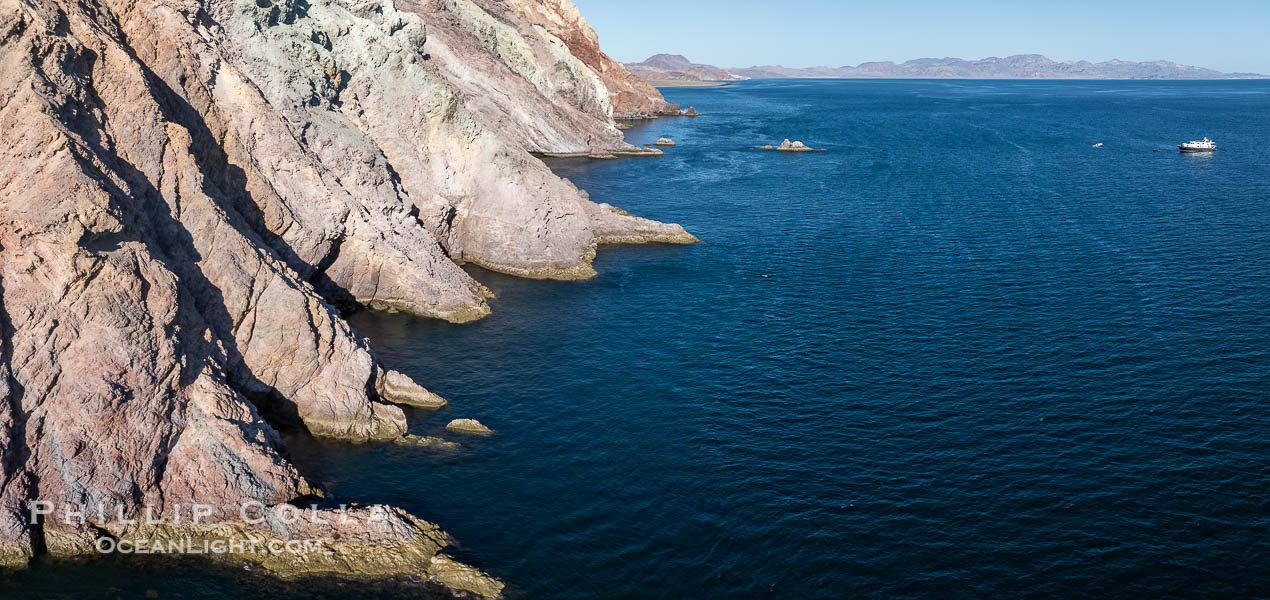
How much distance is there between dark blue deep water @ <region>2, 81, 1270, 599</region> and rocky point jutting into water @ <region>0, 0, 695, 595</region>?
9.98 ft

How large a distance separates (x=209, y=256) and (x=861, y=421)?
3590 centimetres

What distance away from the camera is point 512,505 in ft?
129

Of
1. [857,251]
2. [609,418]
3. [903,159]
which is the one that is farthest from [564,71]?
[609,418]

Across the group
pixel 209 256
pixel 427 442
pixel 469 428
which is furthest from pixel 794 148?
pixel 209 256

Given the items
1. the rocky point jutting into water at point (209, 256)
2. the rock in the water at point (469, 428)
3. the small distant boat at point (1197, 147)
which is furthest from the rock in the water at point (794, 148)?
the rock in the water at point (469, 428)

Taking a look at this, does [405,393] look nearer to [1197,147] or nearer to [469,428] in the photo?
[469,428]

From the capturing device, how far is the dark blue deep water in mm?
36031

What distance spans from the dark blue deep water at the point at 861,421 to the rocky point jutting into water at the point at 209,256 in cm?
304

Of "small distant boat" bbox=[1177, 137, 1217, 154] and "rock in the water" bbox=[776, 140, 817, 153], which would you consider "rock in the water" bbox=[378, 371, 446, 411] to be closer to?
"rock in the water" bbox=[776, 140, 817, 153]

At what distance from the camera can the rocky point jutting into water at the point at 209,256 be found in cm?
3444

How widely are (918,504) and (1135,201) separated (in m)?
86.9

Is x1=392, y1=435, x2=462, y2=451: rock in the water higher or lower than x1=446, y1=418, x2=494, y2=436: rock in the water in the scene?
lower

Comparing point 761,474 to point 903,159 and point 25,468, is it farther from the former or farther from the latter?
point 903,159

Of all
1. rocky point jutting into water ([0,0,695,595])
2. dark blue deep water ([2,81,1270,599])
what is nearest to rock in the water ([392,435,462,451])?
rocky point jutting into water ([0,0,695,595])
